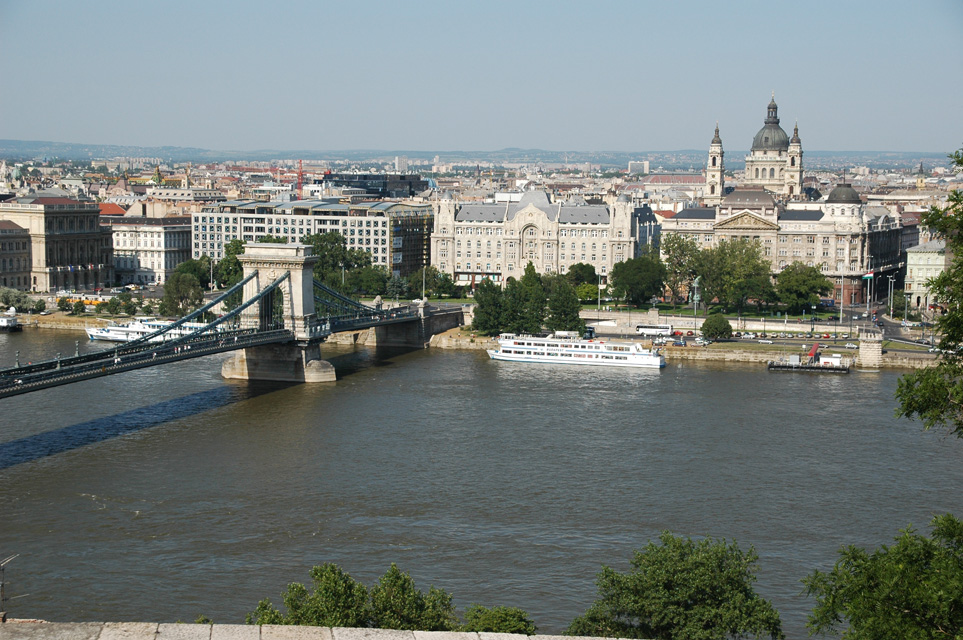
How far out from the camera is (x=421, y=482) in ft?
68.3

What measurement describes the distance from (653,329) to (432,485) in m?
21.7

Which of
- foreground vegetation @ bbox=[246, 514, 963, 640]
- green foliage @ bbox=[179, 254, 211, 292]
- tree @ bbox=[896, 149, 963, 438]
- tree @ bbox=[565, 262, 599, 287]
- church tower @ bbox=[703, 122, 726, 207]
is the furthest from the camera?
church tower @ bbox=[703, 122, 726, 207]

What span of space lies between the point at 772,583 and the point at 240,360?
63.2 ft

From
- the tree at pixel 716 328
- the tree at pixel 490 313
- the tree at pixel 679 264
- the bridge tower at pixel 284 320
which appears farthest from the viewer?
the tree at pixel 679 264

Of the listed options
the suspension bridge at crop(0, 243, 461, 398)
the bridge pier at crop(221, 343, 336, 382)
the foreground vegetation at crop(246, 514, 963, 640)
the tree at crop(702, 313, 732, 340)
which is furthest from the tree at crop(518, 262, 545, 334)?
the foreground vegetation at crop(246, 514, 963, 640)

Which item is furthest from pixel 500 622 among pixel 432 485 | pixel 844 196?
pixel 844 196

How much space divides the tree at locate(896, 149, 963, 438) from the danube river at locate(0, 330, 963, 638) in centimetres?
516

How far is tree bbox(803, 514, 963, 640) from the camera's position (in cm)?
915

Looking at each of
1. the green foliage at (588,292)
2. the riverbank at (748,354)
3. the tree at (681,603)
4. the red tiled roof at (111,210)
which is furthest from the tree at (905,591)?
the red tiled roof at (111,210)

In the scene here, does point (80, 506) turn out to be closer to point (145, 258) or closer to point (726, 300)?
point (726, 300)

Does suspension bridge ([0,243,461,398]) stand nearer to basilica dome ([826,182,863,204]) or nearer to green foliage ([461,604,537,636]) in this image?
green foliage ([461,604,537,636])

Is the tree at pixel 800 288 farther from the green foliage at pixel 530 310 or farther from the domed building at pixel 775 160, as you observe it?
the domed building at pixel 775 160

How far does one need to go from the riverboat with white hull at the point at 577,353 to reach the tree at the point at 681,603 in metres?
22.2

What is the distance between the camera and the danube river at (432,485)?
16.0 meters
